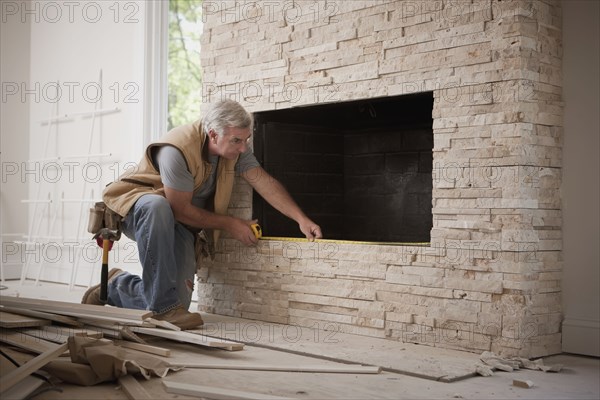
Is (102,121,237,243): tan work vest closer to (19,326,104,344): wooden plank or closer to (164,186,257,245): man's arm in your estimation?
(164,186,257,245): man's arm

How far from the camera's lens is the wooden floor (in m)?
2.53

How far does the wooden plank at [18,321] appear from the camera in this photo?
11.0ft

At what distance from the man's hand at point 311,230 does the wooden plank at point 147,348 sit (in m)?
1.13

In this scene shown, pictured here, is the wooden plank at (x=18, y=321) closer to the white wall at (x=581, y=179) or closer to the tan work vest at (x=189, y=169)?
the tan work vest at (x=189, y=169)

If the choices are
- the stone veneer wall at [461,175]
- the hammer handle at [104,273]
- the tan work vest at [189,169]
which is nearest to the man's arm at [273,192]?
the tan work vest at [189,169]

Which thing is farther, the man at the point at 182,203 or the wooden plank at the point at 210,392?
the man at the point at 182,203

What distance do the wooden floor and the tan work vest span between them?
938mm

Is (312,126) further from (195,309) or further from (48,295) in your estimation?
(48,295)

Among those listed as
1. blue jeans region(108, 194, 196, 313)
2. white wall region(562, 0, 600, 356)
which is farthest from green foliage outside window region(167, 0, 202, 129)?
white wall region(562, 0, 600, 356)

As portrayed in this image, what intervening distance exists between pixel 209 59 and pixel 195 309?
1.60 metres

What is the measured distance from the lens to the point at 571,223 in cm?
329

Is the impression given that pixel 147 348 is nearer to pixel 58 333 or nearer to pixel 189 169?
pixel 58 333

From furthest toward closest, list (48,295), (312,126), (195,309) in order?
(48,295) → (195,309) → (312,126)

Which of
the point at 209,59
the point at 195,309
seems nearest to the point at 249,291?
the point at 195,309
